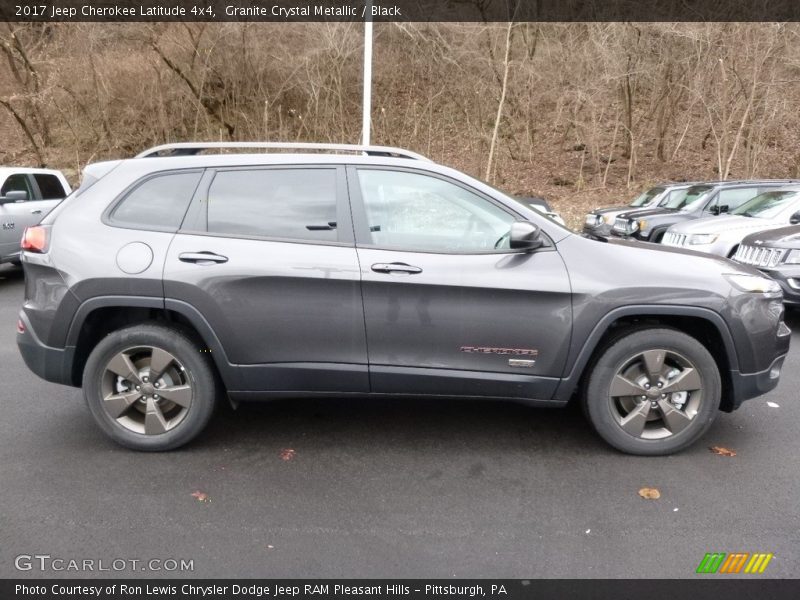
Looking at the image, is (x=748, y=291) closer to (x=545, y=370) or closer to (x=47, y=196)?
(x=545, y=370)

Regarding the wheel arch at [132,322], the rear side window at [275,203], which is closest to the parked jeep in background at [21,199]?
the wheel arch at [132,322]

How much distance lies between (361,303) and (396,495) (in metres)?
1.08

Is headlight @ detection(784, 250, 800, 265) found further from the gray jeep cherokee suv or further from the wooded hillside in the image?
the wooded hillside

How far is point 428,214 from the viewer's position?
3701 mm

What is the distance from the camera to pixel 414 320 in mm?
3535

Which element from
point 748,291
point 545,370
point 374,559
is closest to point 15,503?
point 374,559

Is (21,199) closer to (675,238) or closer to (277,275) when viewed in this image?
(277,275)

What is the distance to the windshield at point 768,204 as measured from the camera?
9.24 meters

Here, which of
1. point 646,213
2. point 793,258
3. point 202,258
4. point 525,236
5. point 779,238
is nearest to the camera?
point 525,236

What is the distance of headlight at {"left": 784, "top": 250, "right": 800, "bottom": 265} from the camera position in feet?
22.4

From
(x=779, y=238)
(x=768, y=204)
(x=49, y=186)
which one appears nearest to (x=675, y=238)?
(x=768, y=204)

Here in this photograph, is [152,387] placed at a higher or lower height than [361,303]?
lower

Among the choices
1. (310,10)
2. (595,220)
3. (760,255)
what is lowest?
(595,220)
